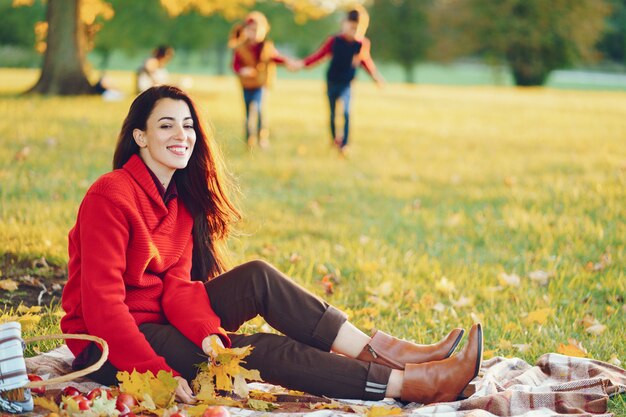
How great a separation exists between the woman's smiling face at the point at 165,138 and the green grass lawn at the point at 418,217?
257mm

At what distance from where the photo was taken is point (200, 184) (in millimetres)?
3646

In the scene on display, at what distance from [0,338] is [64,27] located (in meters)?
16.3

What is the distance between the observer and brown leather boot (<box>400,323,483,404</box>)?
3.21m

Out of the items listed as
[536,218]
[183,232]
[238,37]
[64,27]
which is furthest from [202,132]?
[64,27]

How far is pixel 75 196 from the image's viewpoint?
7148mm

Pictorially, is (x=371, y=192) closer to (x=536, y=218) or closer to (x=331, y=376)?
(x=536, y=218)

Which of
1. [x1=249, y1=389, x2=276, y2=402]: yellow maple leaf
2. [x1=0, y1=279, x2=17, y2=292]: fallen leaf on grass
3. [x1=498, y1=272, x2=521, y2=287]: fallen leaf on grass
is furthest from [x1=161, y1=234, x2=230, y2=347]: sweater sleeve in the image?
[x1=498, y1=272, x2=521, y2=287]: fallen leaf on grass

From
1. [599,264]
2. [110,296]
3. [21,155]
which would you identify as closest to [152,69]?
[21,155]

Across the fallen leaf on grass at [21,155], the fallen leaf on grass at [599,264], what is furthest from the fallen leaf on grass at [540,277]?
the fallen leaf on grass at [21,155]

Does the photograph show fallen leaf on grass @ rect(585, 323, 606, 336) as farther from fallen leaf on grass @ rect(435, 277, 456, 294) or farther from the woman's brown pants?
the woman's brown pants

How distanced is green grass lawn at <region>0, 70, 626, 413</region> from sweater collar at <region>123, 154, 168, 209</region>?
467 millimetres

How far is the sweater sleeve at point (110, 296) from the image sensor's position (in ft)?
10.1

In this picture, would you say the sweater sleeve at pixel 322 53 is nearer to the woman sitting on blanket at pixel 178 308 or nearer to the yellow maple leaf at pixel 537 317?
the yellow maple leaf at pixel 537 317

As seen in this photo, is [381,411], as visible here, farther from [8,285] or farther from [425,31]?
[425,31]
